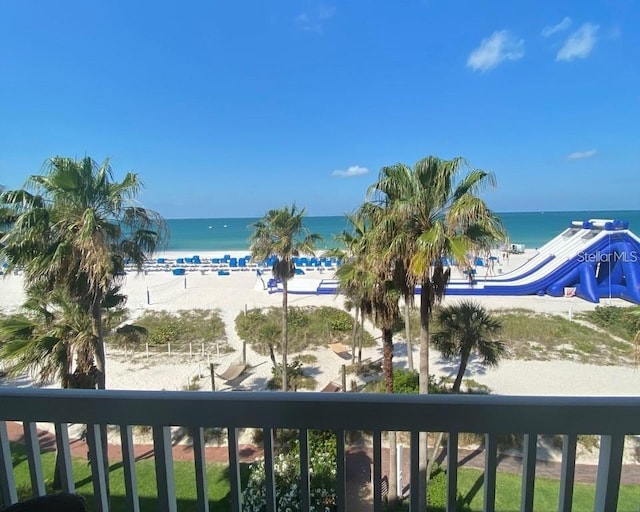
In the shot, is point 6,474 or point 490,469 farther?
point 6,474

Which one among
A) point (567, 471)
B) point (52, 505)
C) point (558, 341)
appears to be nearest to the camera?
point (52, 505)

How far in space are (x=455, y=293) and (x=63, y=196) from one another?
19.0 metres

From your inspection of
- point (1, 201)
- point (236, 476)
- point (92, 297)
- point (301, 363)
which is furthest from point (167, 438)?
point (301, 363)

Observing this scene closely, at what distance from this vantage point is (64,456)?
1.18m

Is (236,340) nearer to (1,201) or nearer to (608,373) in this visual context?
(1,201)

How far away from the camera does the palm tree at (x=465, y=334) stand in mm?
Answer: 7074

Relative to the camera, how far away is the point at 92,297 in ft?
18.2

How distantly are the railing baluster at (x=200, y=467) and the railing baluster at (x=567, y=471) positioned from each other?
3.55 ft

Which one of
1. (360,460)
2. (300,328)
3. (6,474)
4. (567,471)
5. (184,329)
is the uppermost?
(567,471)

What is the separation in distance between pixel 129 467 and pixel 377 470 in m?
0.81

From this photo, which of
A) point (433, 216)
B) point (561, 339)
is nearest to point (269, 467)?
point (433, 216)

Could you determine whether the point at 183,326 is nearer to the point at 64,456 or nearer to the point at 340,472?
the point at 64,456

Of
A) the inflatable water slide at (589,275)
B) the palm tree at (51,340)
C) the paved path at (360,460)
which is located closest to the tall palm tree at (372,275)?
the paved path at (360,460)

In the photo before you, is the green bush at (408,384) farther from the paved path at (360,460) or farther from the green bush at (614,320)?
the green bush at (614,320)
